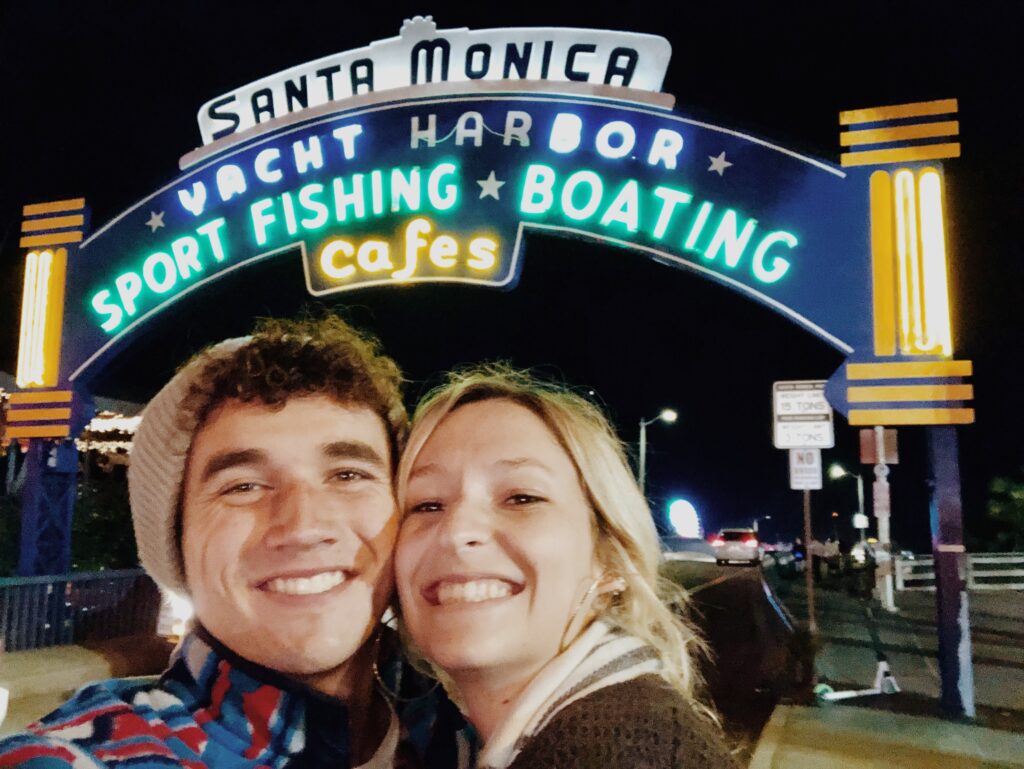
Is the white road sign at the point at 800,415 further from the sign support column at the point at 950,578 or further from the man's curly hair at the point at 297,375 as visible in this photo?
the man's curly hair at the point at 297,375

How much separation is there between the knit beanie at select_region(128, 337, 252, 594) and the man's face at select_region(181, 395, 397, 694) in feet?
0.16

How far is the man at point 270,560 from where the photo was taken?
1.87 m

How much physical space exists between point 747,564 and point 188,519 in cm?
2859

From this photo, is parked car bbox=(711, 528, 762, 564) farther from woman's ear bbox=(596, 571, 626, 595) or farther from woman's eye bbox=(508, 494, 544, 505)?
woman's eye bbox=(508, 494, 544, 505)

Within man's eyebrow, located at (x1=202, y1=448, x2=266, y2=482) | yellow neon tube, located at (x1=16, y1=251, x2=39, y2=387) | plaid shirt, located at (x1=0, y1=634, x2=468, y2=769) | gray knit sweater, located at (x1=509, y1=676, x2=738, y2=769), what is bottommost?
plaid shirt, located at (x1=0, y1=634, x2=468, y2=769)

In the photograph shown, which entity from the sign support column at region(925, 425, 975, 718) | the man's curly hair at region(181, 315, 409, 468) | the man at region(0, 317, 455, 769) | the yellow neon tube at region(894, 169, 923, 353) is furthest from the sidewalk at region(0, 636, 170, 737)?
the yellow neon tube at region(894, 169, 923, 353)

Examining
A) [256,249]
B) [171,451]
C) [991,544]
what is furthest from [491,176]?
[991,544]

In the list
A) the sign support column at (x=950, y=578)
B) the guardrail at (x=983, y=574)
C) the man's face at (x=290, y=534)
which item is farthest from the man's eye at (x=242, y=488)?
the guardrail at (x=983, y=574)

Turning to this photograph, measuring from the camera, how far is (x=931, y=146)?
22.8 ft

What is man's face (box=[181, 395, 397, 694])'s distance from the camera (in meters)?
1.99

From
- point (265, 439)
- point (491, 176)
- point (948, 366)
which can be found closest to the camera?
point (265, 439)

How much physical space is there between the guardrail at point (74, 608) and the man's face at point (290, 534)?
8376 millimetres

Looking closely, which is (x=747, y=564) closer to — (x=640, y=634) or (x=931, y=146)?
(x=931, y=146)

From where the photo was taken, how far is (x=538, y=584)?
1.99 metres
